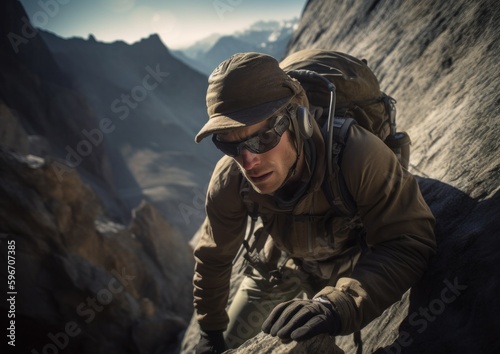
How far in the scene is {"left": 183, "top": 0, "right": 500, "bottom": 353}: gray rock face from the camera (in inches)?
87.6

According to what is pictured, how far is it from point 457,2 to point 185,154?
45499 millimetres

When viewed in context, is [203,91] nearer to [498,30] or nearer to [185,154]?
[185,154]

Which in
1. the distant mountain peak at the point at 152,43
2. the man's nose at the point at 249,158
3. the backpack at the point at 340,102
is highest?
the backpack at the point at 340,102

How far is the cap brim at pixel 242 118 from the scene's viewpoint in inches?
97.3

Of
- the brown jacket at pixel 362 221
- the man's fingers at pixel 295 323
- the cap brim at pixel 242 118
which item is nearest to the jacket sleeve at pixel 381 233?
the brown jacket at pixel 362 221

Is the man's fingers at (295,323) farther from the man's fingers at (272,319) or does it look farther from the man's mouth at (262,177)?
the man's mouth at (262,177)

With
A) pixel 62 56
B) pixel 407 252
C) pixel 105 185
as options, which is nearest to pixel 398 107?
pixel 407 252

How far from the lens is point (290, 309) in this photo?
86.9 inches

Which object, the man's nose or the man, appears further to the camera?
the man's nose

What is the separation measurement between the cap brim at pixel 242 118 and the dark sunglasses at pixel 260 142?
0.40 ft

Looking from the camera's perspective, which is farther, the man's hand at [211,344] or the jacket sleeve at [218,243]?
the man's hand at [211,344]

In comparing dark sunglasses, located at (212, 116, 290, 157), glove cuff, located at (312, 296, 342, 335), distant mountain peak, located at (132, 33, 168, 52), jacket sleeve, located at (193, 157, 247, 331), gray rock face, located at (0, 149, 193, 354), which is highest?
dark sunglasses, located at (212, 116, 290, 157)

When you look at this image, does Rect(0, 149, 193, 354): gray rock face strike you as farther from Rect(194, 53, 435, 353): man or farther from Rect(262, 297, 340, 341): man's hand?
Rect(262, 297, 340, 341): man's hand

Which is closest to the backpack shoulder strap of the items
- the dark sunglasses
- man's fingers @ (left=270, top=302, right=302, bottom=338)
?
the dark sunglasses
